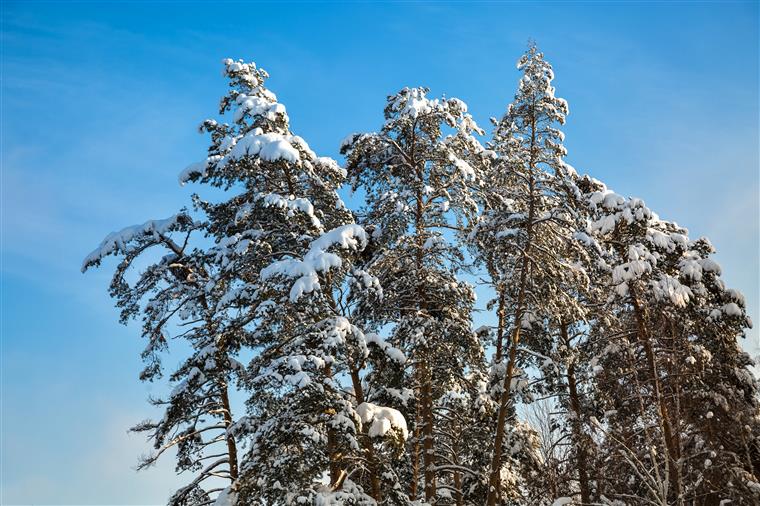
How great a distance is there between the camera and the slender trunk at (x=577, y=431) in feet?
56.4

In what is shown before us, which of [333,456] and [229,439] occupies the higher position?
[229,439]

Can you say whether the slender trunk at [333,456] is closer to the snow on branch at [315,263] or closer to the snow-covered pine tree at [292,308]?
the snow-covered pine tree at [292,308]

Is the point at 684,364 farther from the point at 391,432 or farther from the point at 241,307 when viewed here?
the point at 241,307

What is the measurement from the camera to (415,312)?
50.2ft

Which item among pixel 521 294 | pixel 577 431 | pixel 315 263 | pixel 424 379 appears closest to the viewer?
pixel 315 263

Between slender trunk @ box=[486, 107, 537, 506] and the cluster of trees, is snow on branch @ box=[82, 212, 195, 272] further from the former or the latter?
slender trunk @ box=[486, 107, 537, 506]

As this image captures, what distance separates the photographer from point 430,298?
1587cm

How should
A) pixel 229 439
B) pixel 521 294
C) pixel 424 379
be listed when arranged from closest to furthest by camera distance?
1. pixel 424 379
2. pixel 521 294
3. pixel 229 439

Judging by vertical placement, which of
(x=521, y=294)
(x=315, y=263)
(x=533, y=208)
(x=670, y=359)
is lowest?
(x=670, y=359)

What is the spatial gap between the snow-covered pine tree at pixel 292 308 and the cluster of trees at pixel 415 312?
0.17 feet

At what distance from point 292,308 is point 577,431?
8709mm

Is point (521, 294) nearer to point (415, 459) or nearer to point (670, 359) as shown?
point (670, 359)

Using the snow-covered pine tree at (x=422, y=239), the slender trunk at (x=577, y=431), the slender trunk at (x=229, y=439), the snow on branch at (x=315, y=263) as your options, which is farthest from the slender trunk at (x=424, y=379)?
the slender trunk at (x=229, y=439)

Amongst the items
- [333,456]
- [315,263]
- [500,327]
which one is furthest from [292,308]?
[500,327]
